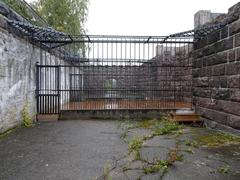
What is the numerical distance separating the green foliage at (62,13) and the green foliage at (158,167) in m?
13.0

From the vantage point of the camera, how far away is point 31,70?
24.1ft

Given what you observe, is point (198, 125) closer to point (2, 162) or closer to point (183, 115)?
point (183, 115)

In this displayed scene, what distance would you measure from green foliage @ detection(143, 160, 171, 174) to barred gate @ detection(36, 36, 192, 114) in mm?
4970

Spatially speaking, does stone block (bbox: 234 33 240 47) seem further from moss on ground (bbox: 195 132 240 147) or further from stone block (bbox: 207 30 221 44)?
moss on ground (bbox: 195 132 240 147)

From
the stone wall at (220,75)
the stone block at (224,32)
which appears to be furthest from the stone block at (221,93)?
the stone block at (224,32)

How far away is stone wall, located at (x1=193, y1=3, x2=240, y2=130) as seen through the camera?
5246mm

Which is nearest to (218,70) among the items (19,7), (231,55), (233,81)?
(231,55)

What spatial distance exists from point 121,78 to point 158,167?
912 centimetres

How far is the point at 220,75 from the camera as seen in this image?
19.7 feet

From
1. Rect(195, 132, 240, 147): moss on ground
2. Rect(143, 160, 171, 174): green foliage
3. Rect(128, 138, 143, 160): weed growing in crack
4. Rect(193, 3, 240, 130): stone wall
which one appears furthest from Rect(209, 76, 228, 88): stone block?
Rect(143, 160, 171, 174): green foliage

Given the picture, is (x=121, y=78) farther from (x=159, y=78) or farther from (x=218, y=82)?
(x=218, y=82)

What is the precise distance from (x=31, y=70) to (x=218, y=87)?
5348mm

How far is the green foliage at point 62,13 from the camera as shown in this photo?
15.2m

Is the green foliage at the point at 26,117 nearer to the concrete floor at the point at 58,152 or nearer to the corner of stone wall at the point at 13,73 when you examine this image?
the corner of stone wall at the point at 13,73
